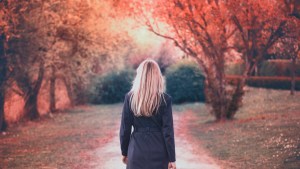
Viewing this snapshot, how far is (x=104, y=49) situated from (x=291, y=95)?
31.9ft

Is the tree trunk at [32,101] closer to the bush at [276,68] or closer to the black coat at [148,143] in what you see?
the bush at [276,68]

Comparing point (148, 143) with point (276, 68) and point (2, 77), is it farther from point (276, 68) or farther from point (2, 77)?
point (276, 68)

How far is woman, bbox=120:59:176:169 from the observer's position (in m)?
6.45

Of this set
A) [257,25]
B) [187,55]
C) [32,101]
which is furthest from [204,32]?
[32,101]

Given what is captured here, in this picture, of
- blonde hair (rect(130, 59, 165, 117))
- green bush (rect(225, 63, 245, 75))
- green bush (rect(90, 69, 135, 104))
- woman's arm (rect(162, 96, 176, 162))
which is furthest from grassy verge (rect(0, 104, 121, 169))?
green bush (rect(90, 69, 135, 104))

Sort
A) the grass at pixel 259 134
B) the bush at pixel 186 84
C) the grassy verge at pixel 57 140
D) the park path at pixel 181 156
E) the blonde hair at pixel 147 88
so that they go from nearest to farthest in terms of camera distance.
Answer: the blonde hair at pixel 147 88
the park path at pixel 181 156
the grass at pixel 259 134
the grassy verge at pixel 57 140
the bush at pixel 186 84

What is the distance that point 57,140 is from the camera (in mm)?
17031

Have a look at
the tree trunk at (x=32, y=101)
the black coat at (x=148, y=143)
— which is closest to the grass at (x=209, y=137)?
the tree trunk at (x=32, y=101)

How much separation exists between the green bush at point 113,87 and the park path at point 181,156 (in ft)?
55.3

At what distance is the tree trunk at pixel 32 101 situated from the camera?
22733 millimetres

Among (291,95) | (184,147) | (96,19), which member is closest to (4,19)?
(184,147)

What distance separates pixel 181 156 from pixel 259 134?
3.96 m

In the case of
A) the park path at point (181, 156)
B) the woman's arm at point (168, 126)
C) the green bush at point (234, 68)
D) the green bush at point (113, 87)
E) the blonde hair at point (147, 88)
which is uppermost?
the blonde hair at point (147, 88)

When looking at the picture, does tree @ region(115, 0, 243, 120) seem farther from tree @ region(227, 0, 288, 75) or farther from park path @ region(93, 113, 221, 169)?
park path @ region(93, 113, 221, 169)
